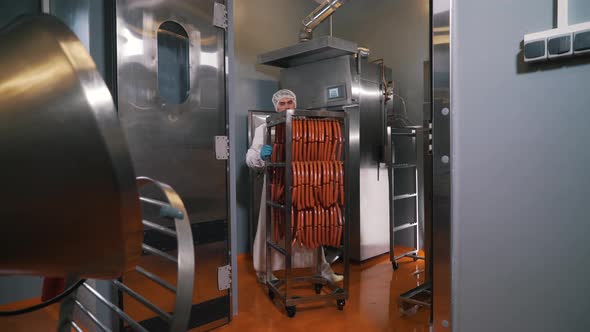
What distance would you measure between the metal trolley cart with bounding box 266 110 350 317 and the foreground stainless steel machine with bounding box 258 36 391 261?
0.91 metres

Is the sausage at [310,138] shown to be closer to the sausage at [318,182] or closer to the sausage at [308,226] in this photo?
the sausage at [318,182]

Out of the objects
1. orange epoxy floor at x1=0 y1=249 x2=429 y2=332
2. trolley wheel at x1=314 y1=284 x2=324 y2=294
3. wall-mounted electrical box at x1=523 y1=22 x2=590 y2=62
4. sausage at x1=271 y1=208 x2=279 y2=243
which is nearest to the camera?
wall-mounted electrical box at x1=523 y1=22 x2=590 y2=62

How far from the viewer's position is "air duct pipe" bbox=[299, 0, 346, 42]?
403cm

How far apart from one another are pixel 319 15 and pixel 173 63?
238 centimetres

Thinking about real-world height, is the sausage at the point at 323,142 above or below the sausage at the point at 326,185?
above

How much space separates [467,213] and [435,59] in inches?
21.5

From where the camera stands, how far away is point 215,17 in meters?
2.43

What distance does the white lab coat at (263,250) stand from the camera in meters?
3.18

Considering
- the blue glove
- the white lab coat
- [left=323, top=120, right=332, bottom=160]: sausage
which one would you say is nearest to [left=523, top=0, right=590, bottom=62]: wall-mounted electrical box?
[left=323, top=120, right=332, bottom=160]: sausage

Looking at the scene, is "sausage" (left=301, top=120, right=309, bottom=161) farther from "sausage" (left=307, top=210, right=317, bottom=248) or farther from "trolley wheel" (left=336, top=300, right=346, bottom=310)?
"trolley wheel" (left=336, top=300, right=346, bottom=310)

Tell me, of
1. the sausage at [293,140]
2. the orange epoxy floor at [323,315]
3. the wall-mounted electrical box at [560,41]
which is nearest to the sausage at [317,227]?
the sausage at [293,140]

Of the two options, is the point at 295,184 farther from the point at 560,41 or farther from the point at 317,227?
the point at 560,41

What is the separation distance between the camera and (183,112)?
7.52 feet

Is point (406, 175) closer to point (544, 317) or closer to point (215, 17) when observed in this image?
point (215, 17)
